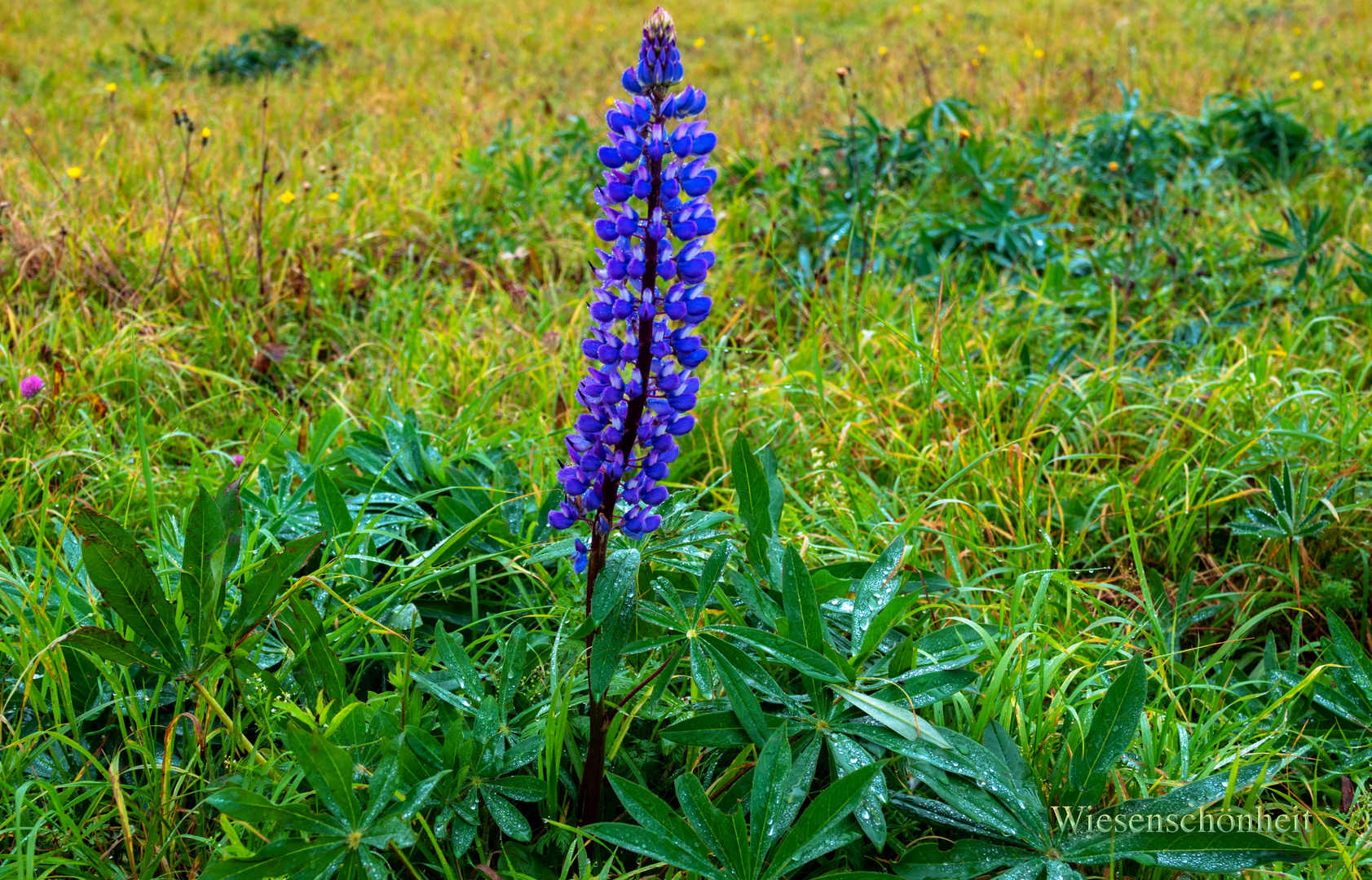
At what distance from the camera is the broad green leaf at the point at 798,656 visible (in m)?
1.30

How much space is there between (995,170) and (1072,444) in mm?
1898

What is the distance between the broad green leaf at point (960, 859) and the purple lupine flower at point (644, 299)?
0.61 metres

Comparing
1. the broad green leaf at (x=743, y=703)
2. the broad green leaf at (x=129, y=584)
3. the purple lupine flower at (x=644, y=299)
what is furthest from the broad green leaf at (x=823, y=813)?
the broad green leaf at (x=129, y=584)

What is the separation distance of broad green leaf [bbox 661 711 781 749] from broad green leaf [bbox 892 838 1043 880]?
0.88 feet

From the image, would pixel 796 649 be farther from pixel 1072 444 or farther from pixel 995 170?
pixel 995 170

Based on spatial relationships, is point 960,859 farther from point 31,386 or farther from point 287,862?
point 31,386

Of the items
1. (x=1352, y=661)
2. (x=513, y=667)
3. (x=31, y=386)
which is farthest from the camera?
(x=31, y=386)

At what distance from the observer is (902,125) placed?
4652 millimetres

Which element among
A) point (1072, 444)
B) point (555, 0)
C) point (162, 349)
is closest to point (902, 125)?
point (1072, 444)

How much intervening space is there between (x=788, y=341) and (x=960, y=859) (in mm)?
2145

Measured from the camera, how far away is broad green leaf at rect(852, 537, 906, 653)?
1.47 meters

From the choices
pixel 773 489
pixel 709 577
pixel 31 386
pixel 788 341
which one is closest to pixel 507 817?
pixel 709 577

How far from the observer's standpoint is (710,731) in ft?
4.36

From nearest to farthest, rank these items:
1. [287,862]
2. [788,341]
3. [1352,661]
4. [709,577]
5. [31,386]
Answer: [287,862], [709,577], [1352,661], [31,386], [788,341]
